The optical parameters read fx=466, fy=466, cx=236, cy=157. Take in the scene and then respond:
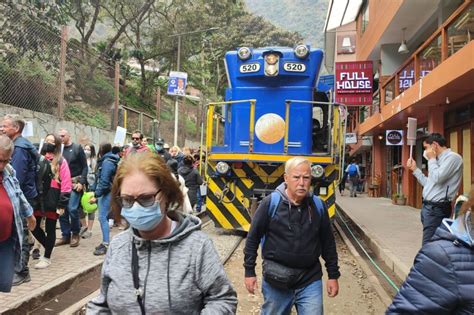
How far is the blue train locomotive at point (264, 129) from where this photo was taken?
29.6 ft

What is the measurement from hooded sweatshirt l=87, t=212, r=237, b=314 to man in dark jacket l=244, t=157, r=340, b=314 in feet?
4.87

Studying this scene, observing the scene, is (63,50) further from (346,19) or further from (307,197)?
(346,19)

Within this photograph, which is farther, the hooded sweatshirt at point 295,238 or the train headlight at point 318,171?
the train headlight at point 318,171

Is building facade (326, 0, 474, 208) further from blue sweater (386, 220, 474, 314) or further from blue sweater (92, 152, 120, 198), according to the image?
blue sweater (386, 220, 474, 314)

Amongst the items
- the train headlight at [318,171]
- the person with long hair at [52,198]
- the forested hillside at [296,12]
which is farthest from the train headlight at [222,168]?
the forested hillside at [296,12]

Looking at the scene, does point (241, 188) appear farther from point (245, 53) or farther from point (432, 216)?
point (432, 216)

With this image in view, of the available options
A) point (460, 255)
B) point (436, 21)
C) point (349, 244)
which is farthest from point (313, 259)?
point (436, 21)

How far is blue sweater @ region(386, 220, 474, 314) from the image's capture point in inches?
74.1

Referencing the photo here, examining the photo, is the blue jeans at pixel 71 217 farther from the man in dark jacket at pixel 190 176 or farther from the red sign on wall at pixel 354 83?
the red sign on wall at pixel 354 83

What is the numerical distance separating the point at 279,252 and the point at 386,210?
12.9m

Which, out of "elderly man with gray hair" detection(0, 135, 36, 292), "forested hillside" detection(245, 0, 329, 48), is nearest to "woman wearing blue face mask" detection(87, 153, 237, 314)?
"elderly man with gray hair" detection(0, 135, 36, 292)

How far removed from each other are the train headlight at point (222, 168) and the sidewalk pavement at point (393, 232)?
126 inches

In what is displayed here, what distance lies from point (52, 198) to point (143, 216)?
4987 millimetres

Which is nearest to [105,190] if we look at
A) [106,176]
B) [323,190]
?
[106,176]
